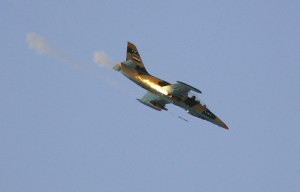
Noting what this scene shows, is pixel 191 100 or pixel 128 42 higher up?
pixel 128 42

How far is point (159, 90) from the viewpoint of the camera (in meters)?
82.5

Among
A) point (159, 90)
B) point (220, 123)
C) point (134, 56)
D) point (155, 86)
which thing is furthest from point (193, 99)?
point (134, 56)

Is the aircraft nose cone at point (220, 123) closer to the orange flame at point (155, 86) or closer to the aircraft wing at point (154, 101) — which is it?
the aircraft wing at point (154, 101)

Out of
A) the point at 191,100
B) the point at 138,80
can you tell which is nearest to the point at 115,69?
the point at 138,80

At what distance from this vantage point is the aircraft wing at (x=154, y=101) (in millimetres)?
83688

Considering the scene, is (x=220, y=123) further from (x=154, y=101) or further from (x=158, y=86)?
(x=158, y=86)

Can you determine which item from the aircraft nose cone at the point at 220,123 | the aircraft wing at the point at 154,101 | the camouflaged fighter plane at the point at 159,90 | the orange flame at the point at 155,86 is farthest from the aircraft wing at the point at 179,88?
the aircraft nose cone at the point at 220,123

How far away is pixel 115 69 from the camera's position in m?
82.6

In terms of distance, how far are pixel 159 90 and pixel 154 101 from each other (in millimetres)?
2837

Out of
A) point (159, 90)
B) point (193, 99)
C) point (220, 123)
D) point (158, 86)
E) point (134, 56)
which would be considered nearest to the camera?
point (159, 90)

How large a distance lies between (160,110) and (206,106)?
211 inches

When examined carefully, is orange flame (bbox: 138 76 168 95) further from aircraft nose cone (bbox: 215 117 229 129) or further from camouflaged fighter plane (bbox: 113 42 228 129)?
aircraft nose cone (bbox: 215 117 229 129)

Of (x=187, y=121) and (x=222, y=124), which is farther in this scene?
(x=222, y=124)

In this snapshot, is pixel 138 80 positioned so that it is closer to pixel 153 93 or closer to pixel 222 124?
pixel 153 93
